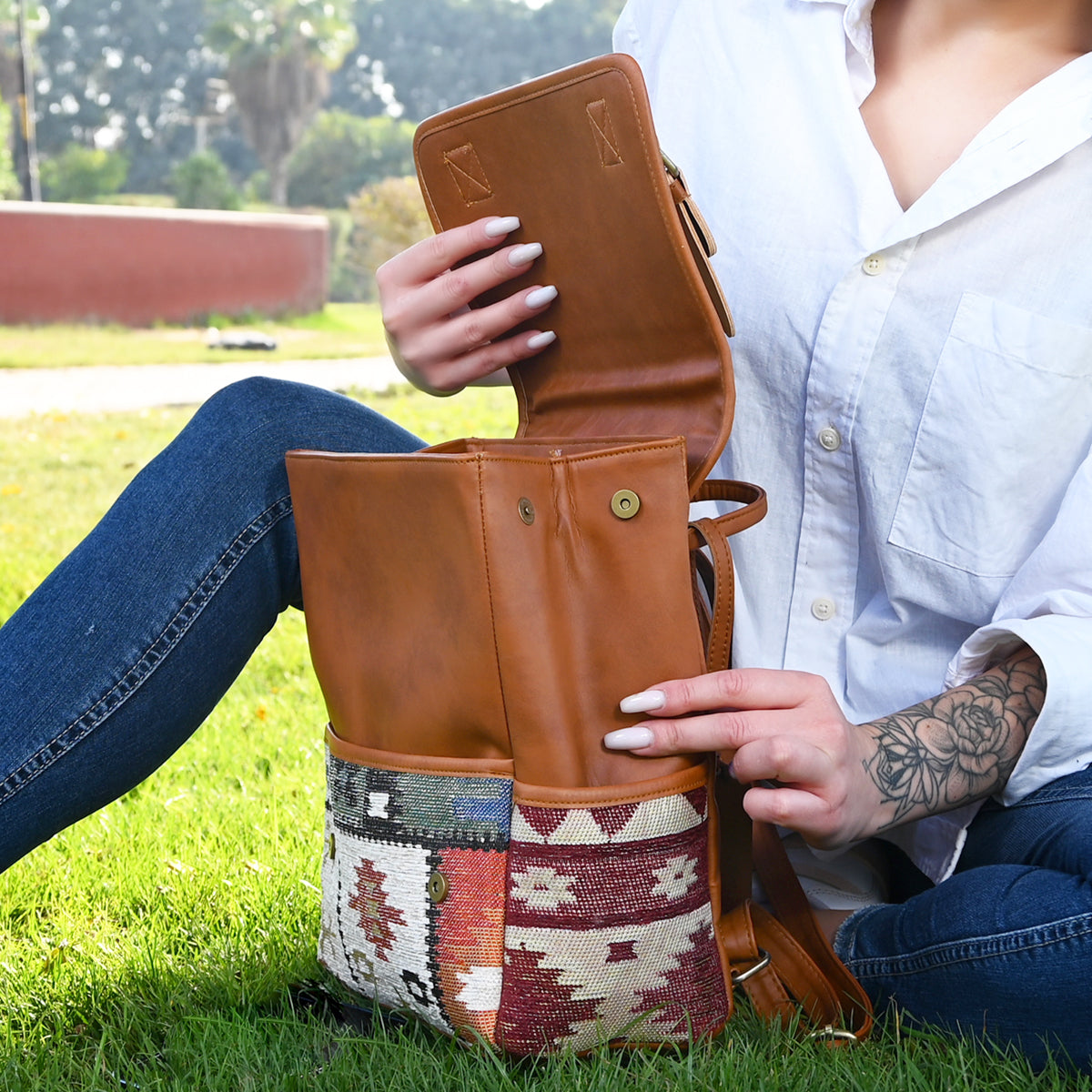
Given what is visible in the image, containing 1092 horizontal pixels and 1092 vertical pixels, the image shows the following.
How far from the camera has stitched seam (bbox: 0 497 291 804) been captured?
1.31 meters

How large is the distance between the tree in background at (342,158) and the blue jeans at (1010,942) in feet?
122

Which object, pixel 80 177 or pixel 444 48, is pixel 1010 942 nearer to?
pixel 80 177

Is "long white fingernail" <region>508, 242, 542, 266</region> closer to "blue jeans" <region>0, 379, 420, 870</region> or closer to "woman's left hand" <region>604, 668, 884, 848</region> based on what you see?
"blue jeans" <region>0, 379, 420, 870</region>

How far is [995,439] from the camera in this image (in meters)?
1.42

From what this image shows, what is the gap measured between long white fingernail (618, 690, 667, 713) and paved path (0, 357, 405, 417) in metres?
6.69

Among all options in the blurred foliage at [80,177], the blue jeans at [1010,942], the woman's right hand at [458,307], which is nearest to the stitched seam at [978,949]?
the blue jeans at [1010,942]

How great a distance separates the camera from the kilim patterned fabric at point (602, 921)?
1144 mm

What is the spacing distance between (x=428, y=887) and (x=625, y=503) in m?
0.41

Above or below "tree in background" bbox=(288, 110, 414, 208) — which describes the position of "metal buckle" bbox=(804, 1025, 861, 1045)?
below

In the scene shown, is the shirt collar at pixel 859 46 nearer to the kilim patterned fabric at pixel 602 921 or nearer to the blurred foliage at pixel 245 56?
the kilim patterned fabric at pixel 602 921

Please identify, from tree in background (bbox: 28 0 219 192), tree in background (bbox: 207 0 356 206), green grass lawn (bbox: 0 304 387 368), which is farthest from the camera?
tree in background (bbox: 28 0 219 192)

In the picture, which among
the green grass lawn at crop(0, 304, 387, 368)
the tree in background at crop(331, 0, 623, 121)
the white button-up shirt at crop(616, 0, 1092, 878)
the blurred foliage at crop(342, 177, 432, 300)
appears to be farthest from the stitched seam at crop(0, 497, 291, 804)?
the tree in background at crop(331, 0, 623, 121)

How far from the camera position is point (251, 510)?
1.41 metres

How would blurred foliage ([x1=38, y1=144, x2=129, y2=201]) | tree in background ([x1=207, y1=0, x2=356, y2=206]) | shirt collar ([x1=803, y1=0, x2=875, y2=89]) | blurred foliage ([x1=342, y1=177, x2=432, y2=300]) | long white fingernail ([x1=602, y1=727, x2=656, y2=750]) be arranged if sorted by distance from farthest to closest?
tree in background ([x1=207, y1=0, x2=356, y2=206])
blurred foliage ([x1=38, y1=144, x2=129, y2=201])
blurred foliage ([x1=342, y1=177, x2=432, y2=300])
shirt collar ([x1=803, y1=0, x2=875, y2=89])
long white fingernail ([x1=602, y1=727, x2=656, y2=750])
